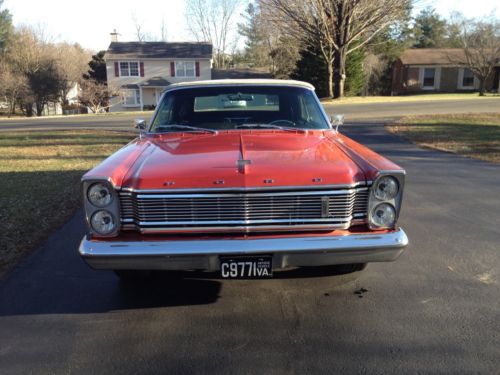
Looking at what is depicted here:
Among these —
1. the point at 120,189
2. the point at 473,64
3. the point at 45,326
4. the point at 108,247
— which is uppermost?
the point at 473,64

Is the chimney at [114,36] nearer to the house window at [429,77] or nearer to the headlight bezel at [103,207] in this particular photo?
the house window at [429,77]

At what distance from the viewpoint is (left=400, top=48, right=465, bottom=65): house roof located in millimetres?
41500

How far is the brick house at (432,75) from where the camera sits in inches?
1667

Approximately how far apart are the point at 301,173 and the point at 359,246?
0.63 metres

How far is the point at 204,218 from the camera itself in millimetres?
3072

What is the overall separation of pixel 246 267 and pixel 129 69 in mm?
40926

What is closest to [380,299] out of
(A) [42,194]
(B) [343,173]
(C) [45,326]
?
(B) [343,173]

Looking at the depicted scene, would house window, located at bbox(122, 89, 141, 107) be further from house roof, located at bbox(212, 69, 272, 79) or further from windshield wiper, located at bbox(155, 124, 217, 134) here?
windshield wiper, located at bbox(155, 124, 217, 134)

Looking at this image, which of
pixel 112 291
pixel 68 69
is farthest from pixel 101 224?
pixel 68 69

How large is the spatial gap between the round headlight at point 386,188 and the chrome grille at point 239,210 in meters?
0.13

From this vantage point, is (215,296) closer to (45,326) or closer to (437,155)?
(45,326)

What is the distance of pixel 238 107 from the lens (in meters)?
4.64

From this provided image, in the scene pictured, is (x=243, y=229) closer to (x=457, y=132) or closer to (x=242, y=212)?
(x=242, y=212)

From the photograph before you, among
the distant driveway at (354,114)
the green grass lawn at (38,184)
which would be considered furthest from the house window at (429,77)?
the green grass lawn at (38,184)
